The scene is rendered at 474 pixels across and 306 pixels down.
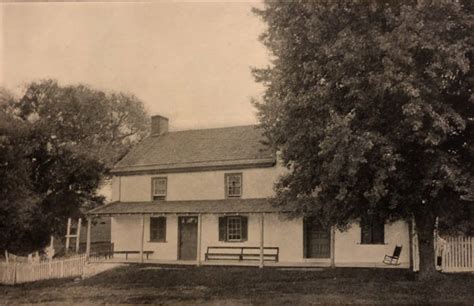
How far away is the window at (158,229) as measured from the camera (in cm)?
2508

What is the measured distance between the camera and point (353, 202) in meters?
15.1

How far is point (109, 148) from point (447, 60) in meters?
28.0

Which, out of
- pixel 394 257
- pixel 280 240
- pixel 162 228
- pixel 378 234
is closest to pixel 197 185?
pixel 162 228

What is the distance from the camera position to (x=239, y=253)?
22891 millimetres

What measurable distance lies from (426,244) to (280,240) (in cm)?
750

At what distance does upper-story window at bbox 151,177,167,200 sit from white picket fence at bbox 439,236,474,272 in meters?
13.0

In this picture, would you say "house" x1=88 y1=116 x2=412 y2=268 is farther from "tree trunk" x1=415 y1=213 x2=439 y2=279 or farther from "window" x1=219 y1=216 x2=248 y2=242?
"tree trunk" x1=415 y1=213 x2=439 y2=279

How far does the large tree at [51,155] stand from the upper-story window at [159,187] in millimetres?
5456

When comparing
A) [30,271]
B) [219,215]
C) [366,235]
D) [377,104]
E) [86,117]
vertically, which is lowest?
[30,271]

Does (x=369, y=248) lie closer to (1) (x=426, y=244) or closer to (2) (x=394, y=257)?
(2) (x=394, y=257)

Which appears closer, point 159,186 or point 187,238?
point 187,238

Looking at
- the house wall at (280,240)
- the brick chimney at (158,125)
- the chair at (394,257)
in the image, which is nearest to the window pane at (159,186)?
the house wall at (280,240)

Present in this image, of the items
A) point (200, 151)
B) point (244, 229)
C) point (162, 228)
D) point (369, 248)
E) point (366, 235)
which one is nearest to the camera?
point (369, 248)

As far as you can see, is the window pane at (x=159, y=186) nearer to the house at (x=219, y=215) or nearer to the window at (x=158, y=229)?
the house at (x=219, y=215)
